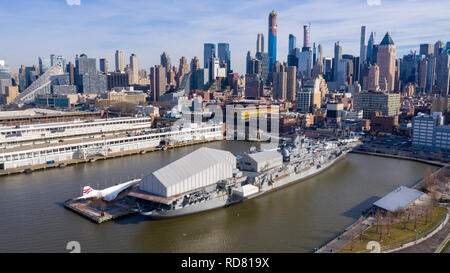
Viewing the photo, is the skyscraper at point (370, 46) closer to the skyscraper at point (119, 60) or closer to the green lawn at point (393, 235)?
the skyscraper at point (119, 60)

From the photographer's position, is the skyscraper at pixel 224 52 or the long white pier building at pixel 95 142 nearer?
the long white pier building at pixel 95 142

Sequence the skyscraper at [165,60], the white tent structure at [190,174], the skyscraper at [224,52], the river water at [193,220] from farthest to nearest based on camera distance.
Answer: the skyscraper at [224,52]
the skyscraper at [165,60]
the white tent structure at [190,174]
the river water at [193,220]

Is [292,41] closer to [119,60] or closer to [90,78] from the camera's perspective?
[119,60]

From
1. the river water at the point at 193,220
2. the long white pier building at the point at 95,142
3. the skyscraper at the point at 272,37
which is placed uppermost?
the skyscraper at the point at 272,37

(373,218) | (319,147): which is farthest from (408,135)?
(373,218)

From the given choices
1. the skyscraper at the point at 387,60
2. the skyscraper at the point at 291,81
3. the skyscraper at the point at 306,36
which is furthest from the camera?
the skyscraper at the point at 306,36

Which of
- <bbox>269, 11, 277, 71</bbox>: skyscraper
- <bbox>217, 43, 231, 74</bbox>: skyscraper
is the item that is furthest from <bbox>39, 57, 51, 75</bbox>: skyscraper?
<bbox>269, 11, 277, 71</bbox>: skyscraper

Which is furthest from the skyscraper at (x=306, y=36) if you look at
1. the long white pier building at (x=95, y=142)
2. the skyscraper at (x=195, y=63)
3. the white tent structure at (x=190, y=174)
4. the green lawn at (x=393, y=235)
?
the green lawn at (x=393, y=235)
